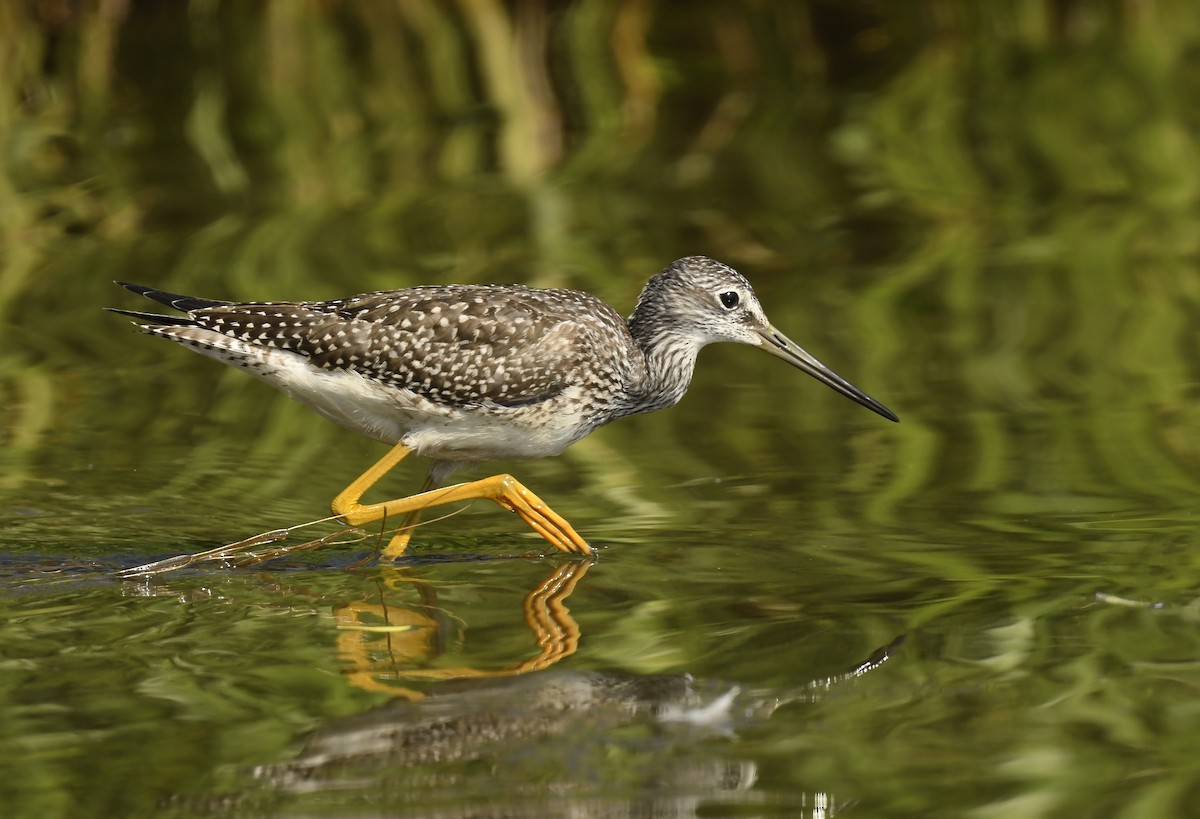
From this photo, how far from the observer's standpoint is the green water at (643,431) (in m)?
6.44

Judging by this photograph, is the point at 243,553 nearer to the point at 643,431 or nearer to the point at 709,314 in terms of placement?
the point at 709,314

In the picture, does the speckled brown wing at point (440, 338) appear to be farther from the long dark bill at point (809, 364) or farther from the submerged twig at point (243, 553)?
the long dark bill at point (809, 364)

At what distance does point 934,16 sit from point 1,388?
1157 cm

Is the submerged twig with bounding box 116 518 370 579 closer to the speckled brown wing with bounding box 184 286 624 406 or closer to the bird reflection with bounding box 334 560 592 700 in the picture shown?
the bird reflection with bounding box 334 560 592 700

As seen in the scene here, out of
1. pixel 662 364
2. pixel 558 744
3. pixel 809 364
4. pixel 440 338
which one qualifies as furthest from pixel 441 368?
pixel 558 744

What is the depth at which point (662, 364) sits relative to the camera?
9977mm

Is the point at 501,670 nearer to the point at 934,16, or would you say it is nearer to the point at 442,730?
the point at 442,730

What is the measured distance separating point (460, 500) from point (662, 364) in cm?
134

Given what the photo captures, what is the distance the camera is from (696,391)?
12.2 meters

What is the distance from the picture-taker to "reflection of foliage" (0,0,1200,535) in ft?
36.6

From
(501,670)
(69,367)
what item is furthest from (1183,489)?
(69,367)

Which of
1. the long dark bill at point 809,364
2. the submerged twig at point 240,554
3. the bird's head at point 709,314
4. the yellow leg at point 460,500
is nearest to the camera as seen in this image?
the submerged twig at point 240,554

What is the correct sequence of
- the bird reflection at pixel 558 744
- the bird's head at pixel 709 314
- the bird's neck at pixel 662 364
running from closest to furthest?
the bird reflection at pixel 558 744, the bird's neck at pixel 662 364, the bird's head at pixel 709 314

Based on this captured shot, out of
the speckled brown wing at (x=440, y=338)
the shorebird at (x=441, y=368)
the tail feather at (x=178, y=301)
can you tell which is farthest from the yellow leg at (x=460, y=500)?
the tail feather at (x=178, y=301)
